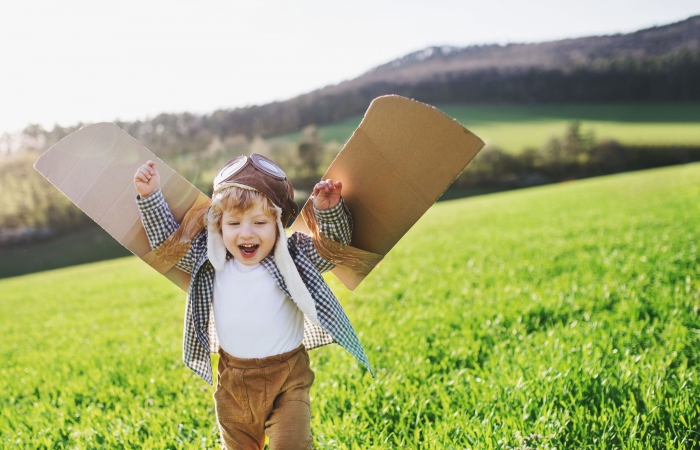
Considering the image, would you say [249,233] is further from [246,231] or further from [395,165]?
[395,165]

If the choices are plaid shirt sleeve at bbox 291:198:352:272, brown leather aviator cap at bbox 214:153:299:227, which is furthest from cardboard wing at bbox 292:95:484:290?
brown leather aviator cap at bbox 214:153:299:227

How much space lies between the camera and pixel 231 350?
7.37ft

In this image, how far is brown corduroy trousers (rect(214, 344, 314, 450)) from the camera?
2148 millimetres

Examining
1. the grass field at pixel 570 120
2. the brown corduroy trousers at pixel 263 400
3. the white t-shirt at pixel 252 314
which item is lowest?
the grass field at pixel 570 120

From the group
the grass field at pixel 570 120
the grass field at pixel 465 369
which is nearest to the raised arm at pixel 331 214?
the grass field at pixel 465 369

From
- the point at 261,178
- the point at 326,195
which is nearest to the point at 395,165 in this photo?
the point at 326,195

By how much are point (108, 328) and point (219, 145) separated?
2117cm

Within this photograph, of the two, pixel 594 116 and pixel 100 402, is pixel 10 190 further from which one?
pixel 594 116

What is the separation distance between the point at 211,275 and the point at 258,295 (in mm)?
295

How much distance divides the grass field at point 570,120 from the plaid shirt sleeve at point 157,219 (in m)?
38.2

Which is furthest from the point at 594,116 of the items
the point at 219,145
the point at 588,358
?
the point at 588,358

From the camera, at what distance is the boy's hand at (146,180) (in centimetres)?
231

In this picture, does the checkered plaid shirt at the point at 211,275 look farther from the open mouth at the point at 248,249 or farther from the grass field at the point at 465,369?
the grass field at the point at 465,369

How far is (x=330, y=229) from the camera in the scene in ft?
7.32
